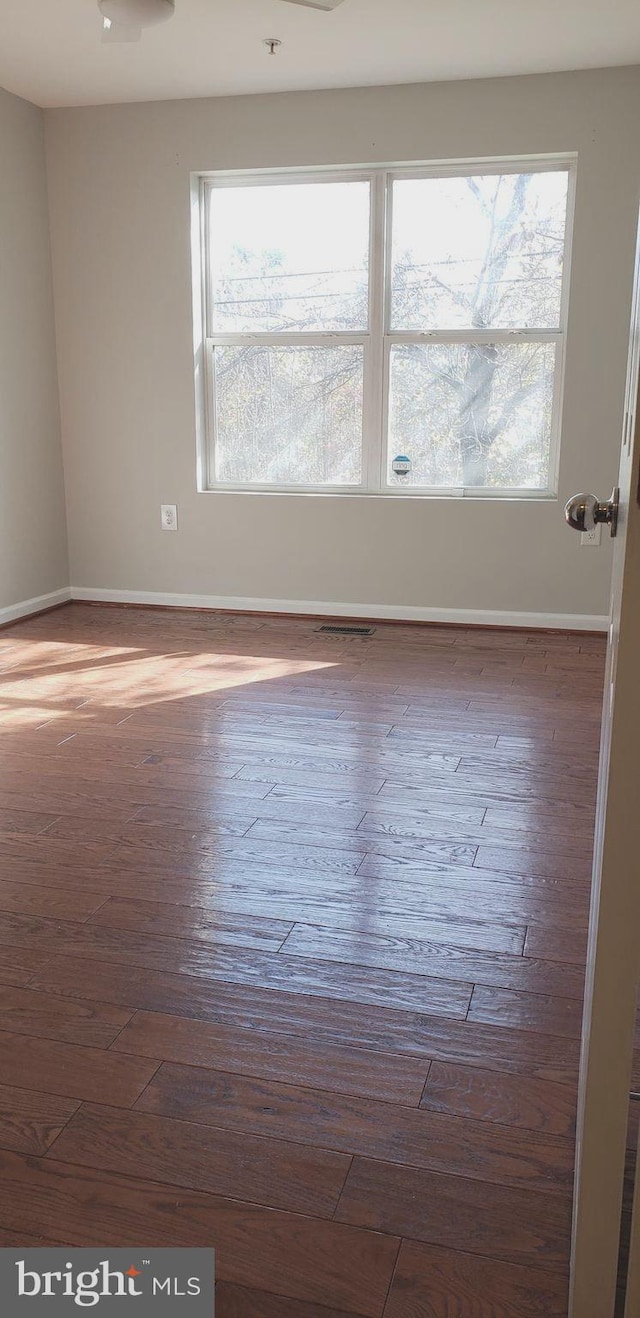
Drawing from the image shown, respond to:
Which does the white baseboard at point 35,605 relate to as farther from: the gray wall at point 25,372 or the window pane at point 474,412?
the window pane at point 474,412

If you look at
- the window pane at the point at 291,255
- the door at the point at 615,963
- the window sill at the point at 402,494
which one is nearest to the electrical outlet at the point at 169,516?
the window sill at the point at 402,494

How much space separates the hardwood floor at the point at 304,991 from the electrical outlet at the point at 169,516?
1.68m

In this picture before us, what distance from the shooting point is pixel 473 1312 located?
3.89 ft

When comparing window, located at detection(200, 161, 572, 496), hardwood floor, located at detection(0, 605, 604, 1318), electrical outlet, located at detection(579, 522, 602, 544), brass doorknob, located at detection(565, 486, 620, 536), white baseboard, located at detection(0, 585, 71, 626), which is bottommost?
hardwood floor, located at detection(0, 605, 604, 1318)

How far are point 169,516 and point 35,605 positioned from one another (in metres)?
0.80

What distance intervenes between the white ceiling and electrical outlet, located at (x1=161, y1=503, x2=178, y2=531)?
183 centimetres

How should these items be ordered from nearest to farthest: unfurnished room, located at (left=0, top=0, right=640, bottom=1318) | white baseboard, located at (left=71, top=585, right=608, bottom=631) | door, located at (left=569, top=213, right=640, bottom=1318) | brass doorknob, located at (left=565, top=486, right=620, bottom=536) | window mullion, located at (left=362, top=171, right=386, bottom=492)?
door, located at (left=569, top=213, right=640, bottom=1318) < brass doorknob, located at (left=565, top=486, right=620, bottom=536) < unfurnished room, located at (left=0, top=0, right=640, bottom=1318) < window mullion, located at (left=362, top=171, right=386, bottom=492) < white baseboard, located at (left=71, top=585, right=608, bottom=631)

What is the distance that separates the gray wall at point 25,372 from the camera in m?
4.55

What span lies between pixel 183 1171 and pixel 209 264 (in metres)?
4.27

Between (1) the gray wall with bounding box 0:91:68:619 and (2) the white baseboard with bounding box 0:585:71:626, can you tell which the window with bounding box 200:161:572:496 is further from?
(2) the white baseboard with bounding box 0:585:71:626

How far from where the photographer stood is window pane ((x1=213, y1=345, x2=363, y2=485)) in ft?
15.5

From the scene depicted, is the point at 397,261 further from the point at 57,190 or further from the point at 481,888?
the point at 481,888

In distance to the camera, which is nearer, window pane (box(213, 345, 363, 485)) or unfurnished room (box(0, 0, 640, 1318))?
unfurnished room (box(0, 0, 640, 1318))

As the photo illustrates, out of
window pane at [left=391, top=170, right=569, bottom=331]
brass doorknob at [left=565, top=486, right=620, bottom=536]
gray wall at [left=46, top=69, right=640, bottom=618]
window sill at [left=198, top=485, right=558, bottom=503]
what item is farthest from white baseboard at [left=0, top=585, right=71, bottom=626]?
brass doorknob at [left=565, top=486, right=620, bottom=536]
